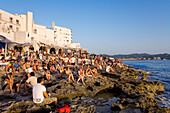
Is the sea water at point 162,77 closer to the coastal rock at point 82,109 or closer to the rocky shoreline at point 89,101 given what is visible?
the rocky shoreline at point 89,101

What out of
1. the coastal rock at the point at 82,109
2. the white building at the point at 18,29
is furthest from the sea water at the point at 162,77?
the white building at the point at 18,29

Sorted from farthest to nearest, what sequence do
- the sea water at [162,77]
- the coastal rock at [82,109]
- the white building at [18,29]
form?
1. the white building at [18,29]
2. the sea water at [162,77]
3. the coastal rock at [82,109]

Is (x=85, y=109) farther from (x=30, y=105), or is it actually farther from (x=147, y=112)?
(x=147, y=112)

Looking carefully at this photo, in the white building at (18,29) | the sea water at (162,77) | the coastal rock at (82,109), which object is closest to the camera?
the coastal rock at (82,109)

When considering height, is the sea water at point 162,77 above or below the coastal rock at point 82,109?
below

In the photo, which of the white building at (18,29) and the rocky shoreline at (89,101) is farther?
the white building at (18,29)

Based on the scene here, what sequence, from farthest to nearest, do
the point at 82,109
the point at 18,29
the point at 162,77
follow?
the point at 18,29, the point at 162,77, the point at 82,109

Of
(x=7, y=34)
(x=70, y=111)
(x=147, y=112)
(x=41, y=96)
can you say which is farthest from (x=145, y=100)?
(x=7, y=34)

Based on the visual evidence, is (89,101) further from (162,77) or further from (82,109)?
(162,77)

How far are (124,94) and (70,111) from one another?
4199 millimetres

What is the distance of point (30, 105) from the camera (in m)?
4.91

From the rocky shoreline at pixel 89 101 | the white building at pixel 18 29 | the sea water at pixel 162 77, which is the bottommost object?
the sea water at pixel 162 77

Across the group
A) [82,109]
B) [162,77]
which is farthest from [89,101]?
[162,77]

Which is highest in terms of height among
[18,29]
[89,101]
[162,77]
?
[18,29]
